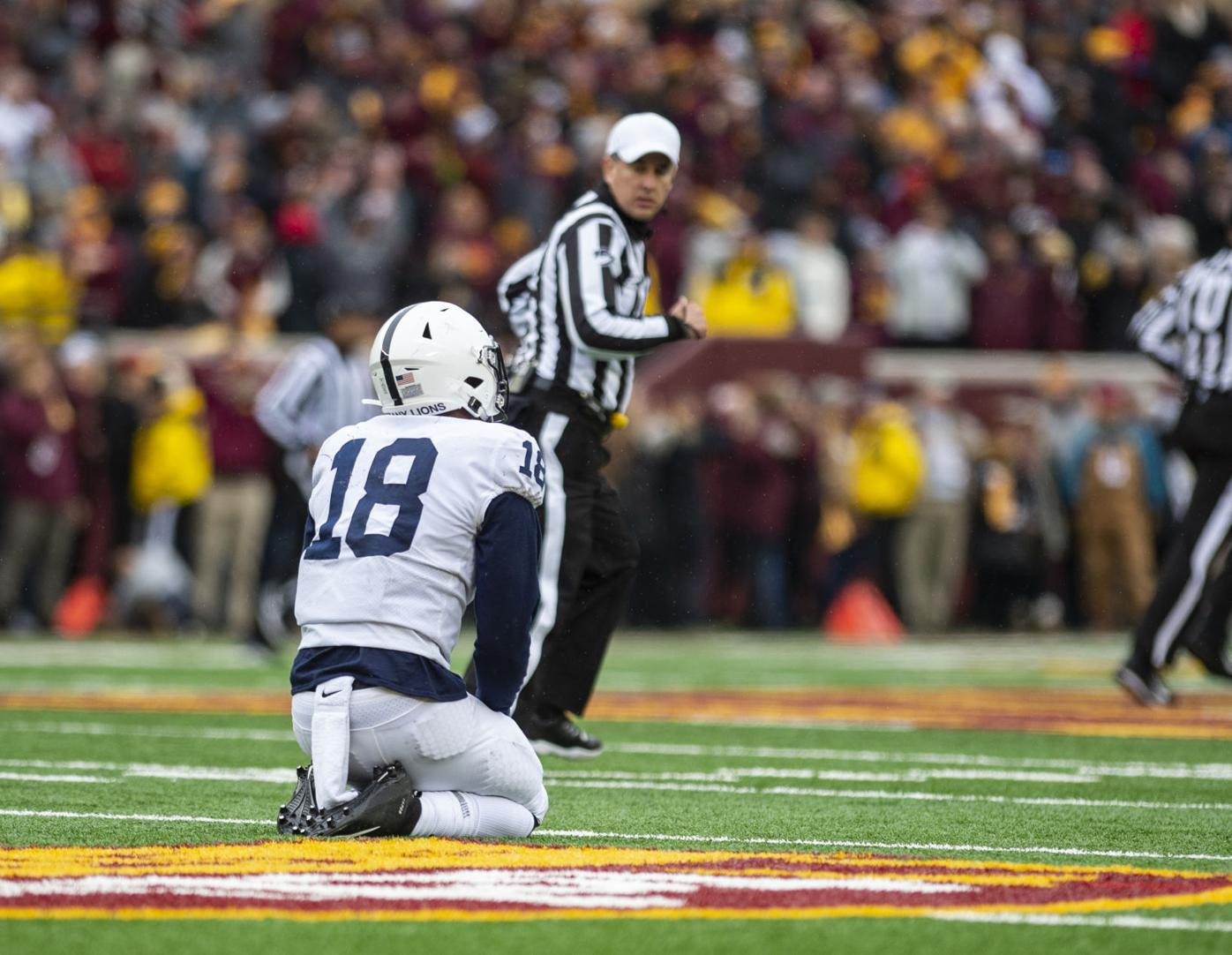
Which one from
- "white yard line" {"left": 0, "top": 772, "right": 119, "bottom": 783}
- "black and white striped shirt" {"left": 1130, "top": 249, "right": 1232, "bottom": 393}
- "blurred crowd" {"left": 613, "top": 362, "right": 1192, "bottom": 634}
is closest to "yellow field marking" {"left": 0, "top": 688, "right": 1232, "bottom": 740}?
"black and white striped shirt" {"left": 1130, "top": 249, "right": 1232, "bottom": 393}

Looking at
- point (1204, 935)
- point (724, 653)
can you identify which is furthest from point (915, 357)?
point (1204, 935)

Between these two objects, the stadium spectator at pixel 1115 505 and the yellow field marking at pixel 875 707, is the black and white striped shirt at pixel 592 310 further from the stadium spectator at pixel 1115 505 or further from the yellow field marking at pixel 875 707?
the stadium spectator at pixel 1115 505

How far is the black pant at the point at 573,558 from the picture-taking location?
A: 8008 millimetres

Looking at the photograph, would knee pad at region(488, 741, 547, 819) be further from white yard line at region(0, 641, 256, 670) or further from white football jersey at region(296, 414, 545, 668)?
white yard line at region(0, 641, 256, 670)

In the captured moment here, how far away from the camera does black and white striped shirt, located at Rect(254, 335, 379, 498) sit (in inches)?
525

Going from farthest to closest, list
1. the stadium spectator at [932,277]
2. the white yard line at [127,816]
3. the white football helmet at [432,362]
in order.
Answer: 1. the stadium spectator at [932,277]
2. the white yard line at [127,816]
3. the white football helmet at [432,362]

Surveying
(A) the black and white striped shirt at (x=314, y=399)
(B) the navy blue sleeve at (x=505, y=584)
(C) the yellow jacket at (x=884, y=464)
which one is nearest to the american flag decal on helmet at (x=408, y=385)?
(B) the navy blue sleeve at (x=505, y=584)

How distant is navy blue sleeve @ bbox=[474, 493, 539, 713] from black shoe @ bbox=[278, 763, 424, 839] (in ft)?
1.07

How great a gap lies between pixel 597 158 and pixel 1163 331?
963cm

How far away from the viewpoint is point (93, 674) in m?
12.6

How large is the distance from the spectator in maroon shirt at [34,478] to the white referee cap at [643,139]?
9.33 m

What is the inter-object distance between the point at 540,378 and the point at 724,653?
26.5 feet

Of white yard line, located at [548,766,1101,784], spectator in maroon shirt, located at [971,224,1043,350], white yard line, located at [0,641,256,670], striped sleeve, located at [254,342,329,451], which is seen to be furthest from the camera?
spectator in maroon shirt, located at [971,224,1043,350]

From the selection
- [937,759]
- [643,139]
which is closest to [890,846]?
[937,759]
